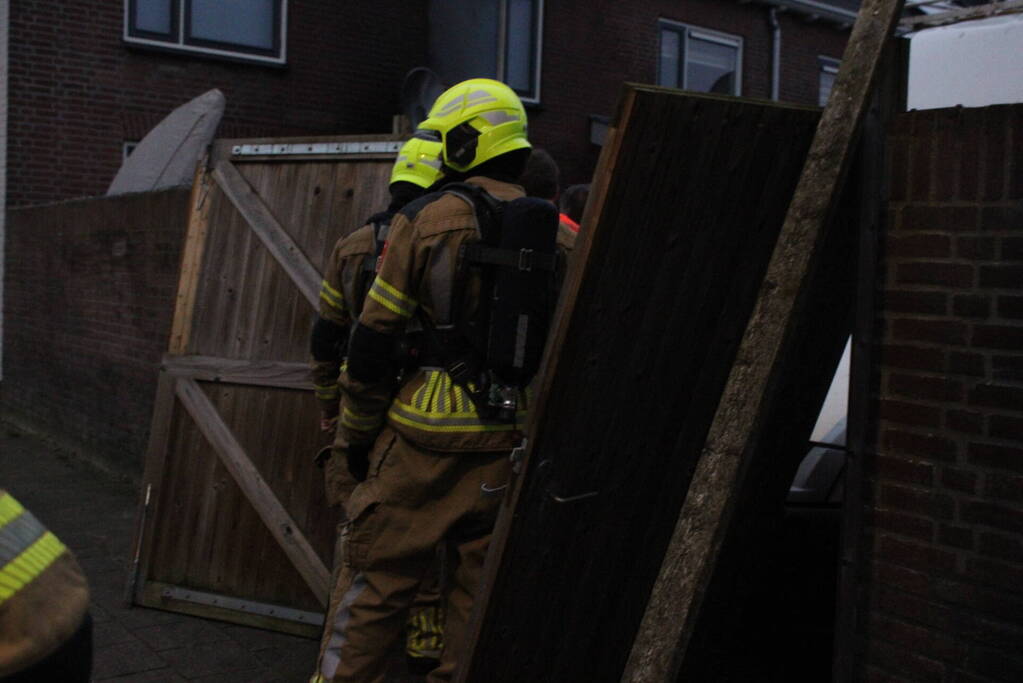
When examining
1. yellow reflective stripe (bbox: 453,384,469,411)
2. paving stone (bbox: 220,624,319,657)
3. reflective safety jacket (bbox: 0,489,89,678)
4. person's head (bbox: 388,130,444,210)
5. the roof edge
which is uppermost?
the roof edge

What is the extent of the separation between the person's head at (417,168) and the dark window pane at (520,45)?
36.0 ft

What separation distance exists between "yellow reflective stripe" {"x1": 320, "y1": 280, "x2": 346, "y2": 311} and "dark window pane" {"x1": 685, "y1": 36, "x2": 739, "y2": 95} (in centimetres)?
1329

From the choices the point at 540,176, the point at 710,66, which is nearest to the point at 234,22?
the point at 710,66

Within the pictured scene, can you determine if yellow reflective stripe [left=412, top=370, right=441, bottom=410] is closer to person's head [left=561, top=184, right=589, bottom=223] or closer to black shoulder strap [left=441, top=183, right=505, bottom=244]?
black shoulder strap [left=441, top=183, right=505, bottom=244]

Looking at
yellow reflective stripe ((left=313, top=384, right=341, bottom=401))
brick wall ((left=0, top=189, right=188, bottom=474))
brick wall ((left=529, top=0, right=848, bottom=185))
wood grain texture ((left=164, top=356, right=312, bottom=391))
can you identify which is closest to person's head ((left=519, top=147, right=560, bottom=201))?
yellow reflective stripe ((left=313, top=384, right=341, bottom=401))

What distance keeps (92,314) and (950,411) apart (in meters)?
7.53

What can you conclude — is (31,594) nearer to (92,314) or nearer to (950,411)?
(950,411)

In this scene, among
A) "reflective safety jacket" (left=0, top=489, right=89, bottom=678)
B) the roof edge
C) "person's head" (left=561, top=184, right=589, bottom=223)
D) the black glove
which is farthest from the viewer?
the roof edge

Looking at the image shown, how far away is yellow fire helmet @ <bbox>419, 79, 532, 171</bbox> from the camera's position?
367 centimetres

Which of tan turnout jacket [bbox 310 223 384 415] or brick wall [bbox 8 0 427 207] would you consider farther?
brick wall [bbox 8 0 427 207]

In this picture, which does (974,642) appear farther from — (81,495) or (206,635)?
(81,495)

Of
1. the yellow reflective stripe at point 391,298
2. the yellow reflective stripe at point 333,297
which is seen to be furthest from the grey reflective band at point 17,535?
the yellow reflective stripe at point 333,297

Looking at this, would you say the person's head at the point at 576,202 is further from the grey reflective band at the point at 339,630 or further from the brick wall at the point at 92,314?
the brick wall at the point at 92,314

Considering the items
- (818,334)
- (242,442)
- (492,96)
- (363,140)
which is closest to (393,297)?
(492,96)
